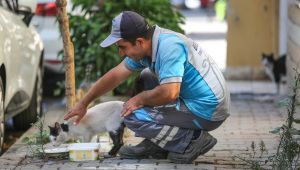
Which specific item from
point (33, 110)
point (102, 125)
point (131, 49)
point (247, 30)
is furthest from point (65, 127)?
point (247, 30)

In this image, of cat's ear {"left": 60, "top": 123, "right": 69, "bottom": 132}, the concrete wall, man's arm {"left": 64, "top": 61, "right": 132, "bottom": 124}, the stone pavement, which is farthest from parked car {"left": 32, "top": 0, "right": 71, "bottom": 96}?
man's arm {"left": 64, "top": 61, "right": 132, "bottom": 124}

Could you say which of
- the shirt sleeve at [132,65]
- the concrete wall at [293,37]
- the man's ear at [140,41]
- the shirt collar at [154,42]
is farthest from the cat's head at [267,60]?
the man's ear at [140,41]

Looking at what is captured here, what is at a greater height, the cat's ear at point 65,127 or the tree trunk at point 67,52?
the tree trunk at point 67,52

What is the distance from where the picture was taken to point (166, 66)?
6.55 metres

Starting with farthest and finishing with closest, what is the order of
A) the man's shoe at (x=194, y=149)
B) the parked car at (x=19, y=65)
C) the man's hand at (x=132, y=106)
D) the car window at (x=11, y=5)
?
the car window at (x=11, y=5), the parked car at (x=19, y=65), the man's shoe at (x=194, y=149), the man's hand at (x=132, y=106)

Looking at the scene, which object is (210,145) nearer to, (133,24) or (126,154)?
(126,154)

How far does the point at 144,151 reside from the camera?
7137 mm

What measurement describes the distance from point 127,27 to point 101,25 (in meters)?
4.36

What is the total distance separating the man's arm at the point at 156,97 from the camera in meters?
6.52

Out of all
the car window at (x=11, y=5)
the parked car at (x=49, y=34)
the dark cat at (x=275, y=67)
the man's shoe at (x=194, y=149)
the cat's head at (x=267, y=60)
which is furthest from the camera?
the cat's head at (x=267, y=60)

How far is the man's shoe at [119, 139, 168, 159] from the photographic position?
713cm

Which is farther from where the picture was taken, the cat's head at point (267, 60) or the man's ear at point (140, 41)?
the cat's head at point (267, 60)

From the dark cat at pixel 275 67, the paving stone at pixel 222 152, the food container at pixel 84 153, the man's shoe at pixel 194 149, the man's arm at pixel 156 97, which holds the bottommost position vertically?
the dark cat at pixel 275 67

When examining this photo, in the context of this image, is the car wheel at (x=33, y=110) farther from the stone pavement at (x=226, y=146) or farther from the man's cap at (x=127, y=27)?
the man's cap at (x=127, y=27)
